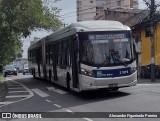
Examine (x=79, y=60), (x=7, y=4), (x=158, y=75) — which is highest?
(x=7, y=4)

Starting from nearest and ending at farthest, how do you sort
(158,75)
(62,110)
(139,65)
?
(62,110) < (158,75) < (139,65)

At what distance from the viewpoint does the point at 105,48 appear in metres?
17.9

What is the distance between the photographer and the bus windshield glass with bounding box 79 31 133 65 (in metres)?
17.8

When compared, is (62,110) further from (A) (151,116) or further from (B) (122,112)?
(A) (151,116)

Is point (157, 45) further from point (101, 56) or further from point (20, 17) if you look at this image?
point (101, 56)

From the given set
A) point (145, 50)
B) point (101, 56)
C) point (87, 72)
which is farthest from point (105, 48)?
point (145, 50)

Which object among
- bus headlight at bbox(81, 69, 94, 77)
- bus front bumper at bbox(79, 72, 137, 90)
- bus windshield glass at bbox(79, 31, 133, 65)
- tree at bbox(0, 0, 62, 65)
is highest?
tree at bbox(0, 0, 62, 65)

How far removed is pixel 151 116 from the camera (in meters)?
12.4


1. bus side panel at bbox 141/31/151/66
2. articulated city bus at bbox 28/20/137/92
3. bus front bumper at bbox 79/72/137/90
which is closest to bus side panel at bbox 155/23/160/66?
bus side panel at bbox 141/31/151/66

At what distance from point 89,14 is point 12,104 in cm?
10602

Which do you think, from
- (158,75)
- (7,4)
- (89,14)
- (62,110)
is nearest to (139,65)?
(158,75)

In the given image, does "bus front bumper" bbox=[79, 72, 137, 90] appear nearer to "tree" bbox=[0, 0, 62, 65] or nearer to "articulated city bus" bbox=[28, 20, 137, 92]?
"articulated city bus" bbox=[28, 20, 137, 92]

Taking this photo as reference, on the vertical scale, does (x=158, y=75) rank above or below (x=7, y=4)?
below

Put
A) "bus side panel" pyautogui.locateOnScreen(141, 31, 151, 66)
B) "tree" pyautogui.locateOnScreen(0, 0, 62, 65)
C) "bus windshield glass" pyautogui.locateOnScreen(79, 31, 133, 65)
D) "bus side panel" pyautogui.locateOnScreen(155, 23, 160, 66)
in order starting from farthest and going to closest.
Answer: "bus side panel" pyautogui.locateOnScreen(141, 31, 151, 66), "bus side panel" pyautogui.locateOnScreen(155, 23, 160, 66), "tree" pyautogui.locateOnScreen(0, 0, 62, 65), "bus windshield glass" pyautogui.locateOnScreen(79, 31, 133, 65)
